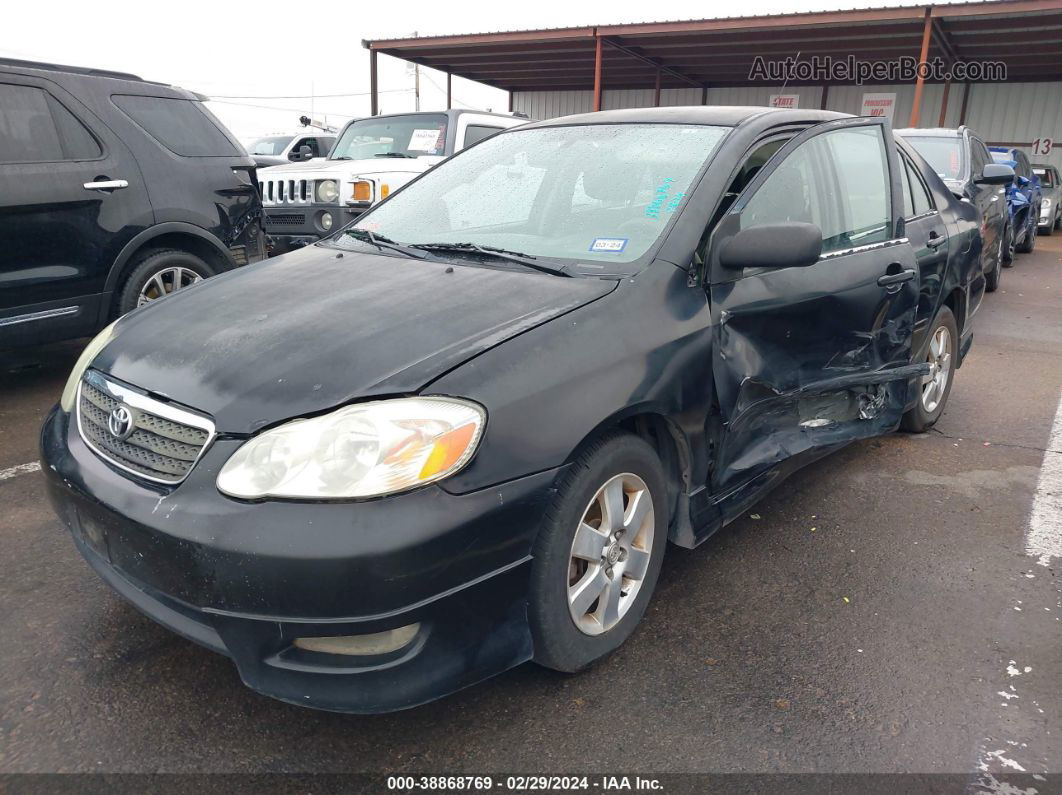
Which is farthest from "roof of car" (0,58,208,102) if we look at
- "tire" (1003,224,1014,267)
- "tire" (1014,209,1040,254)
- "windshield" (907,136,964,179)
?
"tire" (1014,209,1040,254)

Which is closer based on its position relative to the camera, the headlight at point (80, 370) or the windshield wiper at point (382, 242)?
the headlight at point (80, 370)

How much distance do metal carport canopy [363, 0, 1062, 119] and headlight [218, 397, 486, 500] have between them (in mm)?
15246

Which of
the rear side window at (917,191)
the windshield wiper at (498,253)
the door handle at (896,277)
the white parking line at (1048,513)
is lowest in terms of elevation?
the white parking line at (1048,513)

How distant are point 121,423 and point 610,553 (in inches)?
55.1

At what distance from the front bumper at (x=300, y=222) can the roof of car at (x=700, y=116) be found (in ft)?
15.2

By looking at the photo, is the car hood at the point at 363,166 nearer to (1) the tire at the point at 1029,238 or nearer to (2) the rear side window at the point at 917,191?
(2) the rear side window at the point at 917,191

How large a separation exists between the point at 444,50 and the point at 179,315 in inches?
729

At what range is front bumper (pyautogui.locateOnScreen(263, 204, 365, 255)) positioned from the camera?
7621mm

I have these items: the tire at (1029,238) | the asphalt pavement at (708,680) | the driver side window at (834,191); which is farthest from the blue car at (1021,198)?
the asphalt pavement at (708,680)

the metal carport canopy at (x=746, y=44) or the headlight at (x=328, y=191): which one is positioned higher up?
the metal carport canopy at (x=746, y=44)

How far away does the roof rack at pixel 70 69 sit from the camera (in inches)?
182

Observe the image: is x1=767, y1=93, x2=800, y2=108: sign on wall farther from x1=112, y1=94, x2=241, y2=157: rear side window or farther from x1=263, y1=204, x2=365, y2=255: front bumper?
x1=112, y1=94, x2=241, y2=157: rear side window

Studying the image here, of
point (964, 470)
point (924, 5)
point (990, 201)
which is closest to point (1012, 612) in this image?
point (964, 470)

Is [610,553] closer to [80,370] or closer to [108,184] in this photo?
[80,370]
